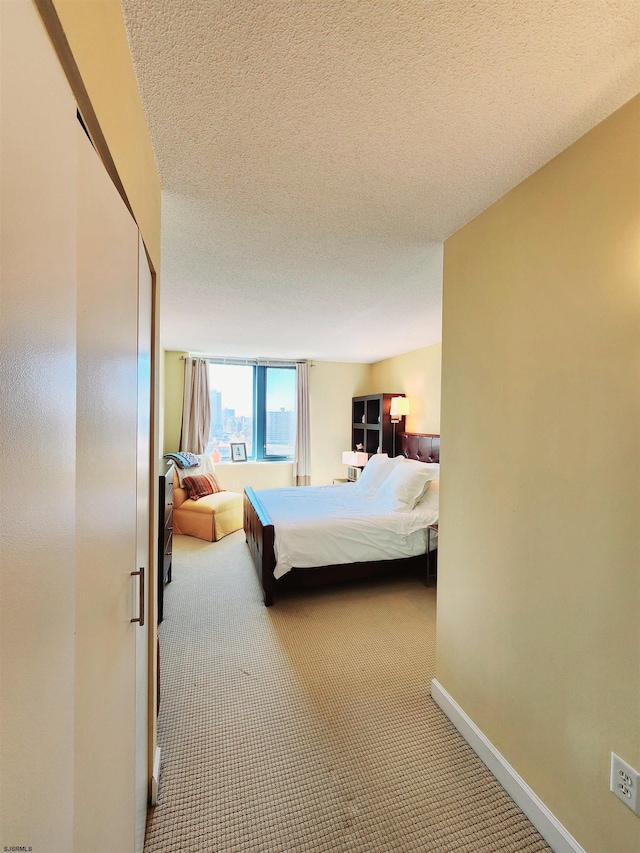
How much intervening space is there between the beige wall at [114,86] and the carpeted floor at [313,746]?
2.08m

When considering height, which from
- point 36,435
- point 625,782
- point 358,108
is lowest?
point 625,782

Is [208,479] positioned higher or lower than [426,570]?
higher

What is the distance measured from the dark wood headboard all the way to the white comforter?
0.78 metres

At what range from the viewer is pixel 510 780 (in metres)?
1.44

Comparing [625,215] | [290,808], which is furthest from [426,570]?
[625,215]

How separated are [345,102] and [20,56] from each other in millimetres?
965

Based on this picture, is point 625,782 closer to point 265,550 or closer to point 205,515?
point 265,550

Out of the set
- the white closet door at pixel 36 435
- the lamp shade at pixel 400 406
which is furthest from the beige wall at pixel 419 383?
the white closet door at pixel 36 435

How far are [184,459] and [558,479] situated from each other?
4361 mm

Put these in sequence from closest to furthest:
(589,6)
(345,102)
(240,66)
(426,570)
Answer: (589,6), (240,66), (345,102), (426,570)

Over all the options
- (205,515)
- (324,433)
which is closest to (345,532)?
(205,515)

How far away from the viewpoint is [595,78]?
3.27 feet

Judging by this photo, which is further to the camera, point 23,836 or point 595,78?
point 595,78

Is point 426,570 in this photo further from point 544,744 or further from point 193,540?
point 193,540
